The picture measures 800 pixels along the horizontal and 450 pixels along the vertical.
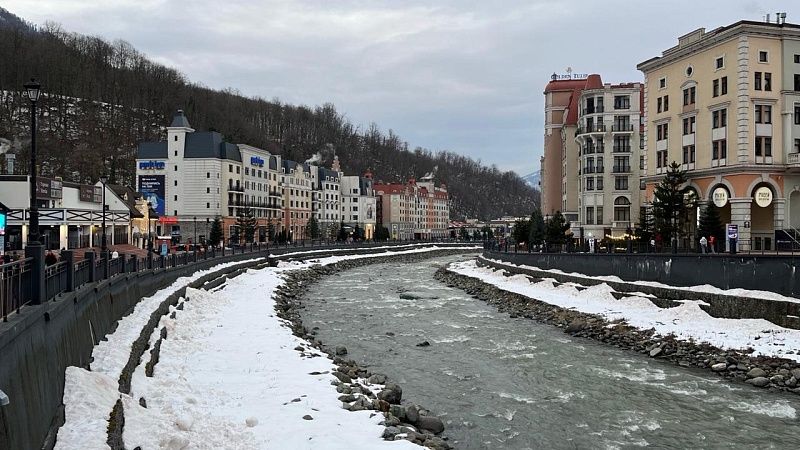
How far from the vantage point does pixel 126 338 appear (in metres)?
17.0

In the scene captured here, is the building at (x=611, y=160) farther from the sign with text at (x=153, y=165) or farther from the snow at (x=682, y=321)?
the sign with text at (x=153, y=165)

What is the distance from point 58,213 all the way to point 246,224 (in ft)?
139

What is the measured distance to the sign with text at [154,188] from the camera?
8631cm

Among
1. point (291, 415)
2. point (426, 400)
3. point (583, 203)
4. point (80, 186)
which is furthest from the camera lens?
point (583, 203)

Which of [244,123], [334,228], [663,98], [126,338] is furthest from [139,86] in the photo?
[126,338]

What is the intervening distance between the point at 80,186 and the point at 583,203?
51.2 metres

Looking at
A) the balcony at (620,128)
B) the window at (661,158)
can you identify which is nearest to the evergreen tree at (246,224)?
the balcony at (620,128)

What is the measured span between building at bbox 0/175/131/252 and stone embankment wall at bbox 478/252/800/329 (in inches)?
1364

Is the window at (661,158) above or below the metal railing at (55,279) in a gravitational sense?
above

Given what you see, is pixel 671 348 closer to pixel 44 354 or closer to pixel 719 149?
pixel 719 149

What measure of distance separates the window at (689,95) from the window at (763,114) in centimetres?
522

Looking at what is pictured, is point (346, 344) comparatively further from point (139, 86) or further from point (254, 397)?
point (139, 86)

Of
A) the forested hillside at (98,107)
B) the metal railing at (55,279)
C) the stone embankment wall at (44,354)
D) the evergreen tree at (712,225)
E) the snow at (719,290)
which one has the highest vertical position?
the forested hillside at (98,107)

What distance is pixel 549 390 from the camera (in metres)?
19.4
